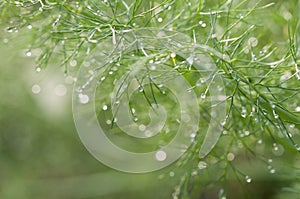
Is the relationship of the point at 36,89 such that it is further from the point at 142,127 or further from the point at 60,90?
the point at 142,127

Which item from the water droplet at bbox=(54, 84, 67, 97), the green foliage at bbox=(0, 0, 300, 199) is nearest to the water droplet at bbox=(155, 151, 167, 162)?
the green foliage at bbox=(0, 0, 300, 199)

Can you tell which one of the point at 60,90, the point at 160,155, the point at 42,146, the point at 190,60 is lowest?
the point at 190,60

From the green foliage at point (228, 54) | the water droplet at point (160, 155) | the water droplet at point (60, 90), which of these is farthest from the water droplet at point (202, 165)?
the water droplet at point (60, 90)

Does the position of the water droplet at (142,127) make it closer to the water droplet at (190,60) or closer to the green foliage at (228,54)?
the green foliage at (228,54)

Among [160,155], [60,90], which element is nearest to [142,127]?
[160,155]

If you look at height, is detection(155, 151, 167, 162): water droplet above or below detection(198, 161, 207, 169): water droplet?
above

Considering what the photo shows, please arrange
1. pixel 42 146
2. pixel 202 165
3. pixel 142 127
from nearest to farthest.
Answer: pixel 202 165
pixel 142 127
pixel 42 146

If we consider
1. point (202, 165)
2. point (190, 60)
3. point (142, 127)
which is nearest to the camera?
point (190, 60)

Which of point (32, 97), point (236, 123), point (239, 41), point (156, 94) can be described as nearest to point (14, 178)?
point (32, 97)

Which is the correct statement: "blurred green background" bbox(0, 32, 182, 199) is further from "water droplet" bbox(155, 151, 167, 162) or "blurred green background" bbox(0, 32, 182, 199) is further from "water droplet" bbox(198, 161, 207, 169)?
"water droplet" bbox(198, 161, 207, 169)
